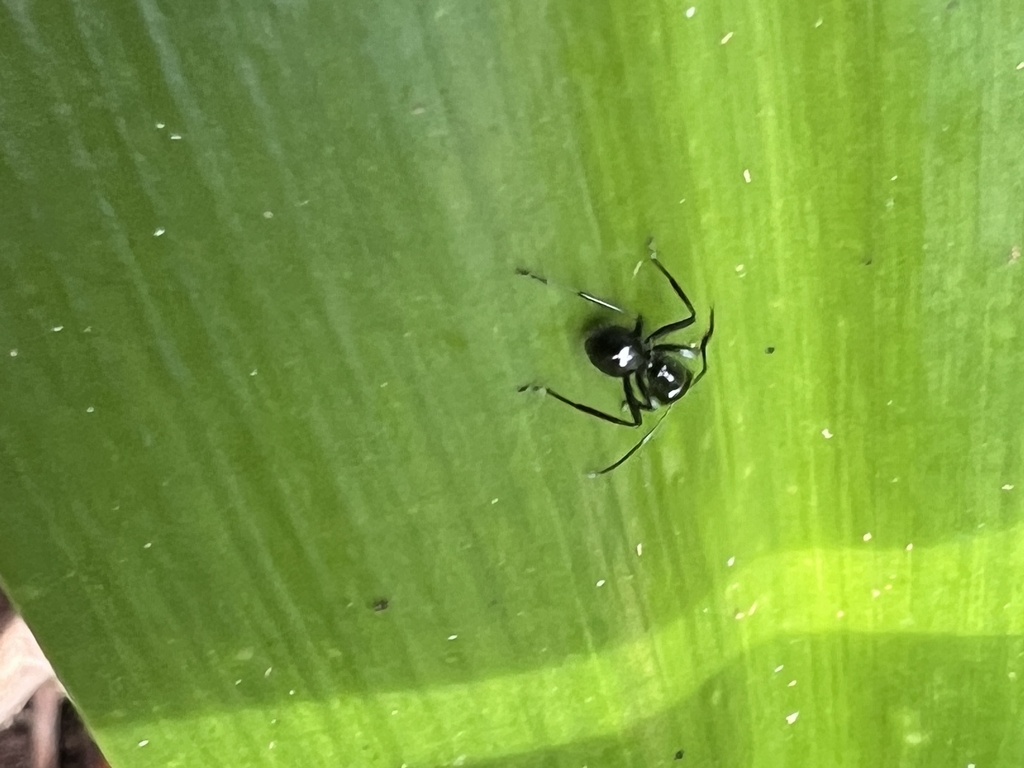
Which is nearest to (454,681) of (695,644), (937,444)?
(695,644)

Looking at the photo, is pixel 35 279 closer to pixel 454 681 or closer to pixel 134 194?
pixel 134 194

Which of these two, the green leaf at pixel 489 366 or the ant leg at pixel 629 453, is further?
the ant leg at pixel 629 453

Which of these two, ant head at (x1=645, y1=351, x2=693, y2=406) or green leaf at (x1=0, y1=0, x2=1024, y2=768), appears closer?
green leaf at (x1=0, y1=0, x2=1024, y2=768)

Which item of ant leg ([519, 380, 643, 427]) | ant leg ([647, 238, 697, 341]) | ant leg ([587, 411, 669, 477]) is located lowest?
ant leg ([587, 411, 669, 477])

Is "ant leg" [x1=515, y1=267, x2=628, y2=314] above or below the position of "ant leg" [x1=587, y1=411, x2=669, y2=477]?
above
